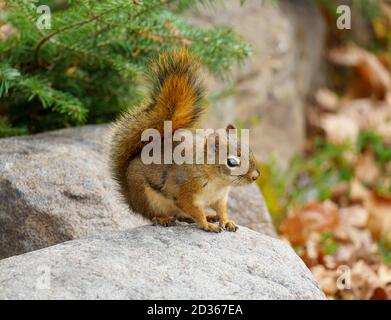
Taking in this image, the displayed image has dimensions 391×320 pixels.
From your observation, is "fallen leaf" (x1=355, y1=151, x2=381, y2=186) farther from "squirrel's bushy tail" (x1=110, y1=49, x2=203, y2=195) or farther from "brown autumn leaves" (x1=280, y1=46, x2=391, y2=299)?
"squirrel's bushy tail" (x1=110, y1=49, x2=203, y2=195)

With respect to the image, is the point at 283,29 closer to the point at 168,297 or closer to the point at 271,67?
the point at 271,67

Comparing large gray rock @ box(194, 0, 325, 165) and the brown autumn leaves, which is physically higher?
large gray rock @ box(194, 0, 325, 165)

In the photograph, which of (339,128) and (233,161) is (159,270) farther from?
(339,128)

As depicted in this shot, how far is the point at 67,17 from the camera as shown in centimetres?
359

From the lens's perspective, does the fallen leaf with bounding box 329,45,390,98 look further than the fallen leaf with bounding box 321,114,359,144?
Yes

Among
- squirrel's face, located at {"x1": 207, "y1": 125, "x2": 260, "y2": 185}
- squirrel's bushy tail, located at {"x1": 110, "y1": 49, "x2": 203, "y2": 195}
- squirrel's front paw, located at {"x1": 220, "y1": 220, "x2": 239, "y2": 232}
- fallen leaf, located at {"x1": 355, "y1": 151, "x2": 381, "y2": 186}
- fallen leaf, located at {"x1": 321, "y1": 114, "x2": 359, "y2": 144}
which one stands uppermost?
squirrel's bushy tail, located at {"x1": 110, "y1": 49, "x2": 203, "y2": 195}

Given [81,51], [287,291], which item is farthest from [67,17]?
[287,291]

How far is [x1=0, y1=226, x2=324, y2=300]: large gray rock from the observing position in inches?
98.7

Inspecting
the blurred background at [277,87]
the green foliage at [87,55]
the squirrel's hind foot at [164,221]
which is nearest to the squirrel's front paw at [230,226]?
Result: the squirrel's hind foot at [164,221]

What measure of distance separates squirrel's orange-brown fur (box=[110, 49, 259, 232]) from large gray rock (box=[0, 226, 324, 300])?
17 centimetres

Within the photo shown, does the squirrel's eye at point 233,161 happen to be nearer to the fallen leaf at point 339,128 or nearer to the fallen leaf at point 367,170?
the fallen leaf at point 367,170

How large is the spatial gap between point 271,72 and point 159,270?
3829 millimetres

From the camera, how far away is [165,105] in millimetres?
3127

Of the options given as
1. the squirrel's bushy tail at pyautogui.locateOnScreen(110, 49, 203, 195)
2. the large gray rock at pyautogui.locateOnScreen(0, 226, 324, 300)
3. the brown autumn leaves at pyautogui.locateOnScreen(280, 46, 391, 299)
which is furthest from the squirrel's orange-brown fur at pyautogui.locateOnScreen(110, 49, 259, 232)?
the brown autumn leaves at pyautogui.locateOnScreen(280, 46, 391, 299)
